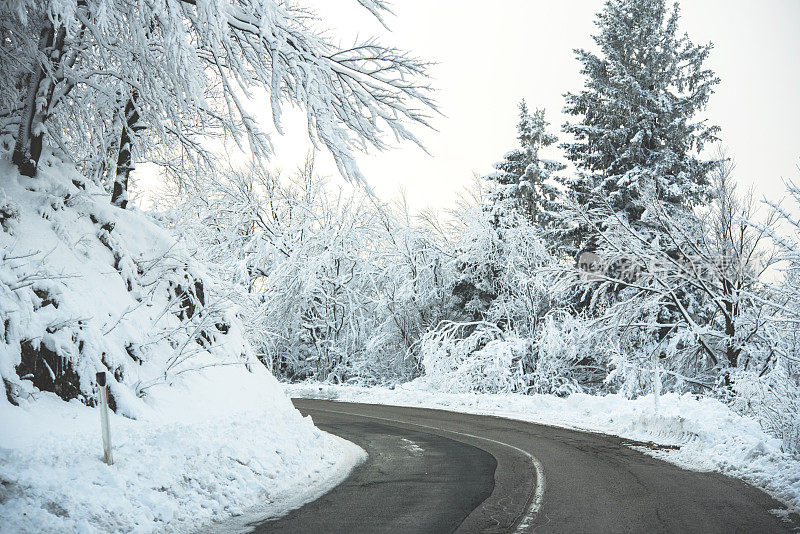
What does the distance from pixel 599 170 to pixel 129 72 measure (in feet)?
75.1

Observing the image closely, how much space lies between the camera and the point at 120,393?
7.48 metres

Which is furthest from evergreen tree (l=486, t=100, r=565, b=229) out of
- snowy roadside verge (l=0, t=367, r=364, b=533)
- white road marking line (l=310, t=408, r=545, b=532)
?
snowy roadside verge (l=0, t=367, r=364, b=533)

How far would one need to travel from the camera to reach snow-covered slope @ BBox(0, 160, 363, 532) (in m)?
5.41

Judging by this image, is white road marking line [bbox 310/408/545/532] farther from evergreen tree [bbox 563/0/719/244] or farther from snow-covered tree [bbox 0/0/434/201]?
evergreen tree [bbox 563/0/719/244]

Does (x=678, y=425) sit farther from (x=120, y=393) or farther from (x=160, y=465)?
(x=120, y=393)

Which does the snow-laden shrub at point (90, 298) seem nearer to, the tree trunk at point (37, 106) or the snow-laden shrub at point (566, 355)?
the tree trunk at point (37, 106)

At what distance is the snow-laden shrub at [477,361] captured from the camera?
23.6 metres

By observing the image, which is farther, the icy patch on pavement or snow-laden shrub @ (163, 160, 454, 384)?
snow-laden shrub @ (163, 160, 454, 384)

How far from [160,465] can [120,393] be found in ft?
5.56

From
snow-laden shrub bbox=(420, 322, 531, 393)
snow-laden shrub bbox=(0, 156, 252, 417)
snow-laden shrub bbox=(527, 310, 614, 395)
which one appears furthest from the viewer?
snow-laden shrub bbox=(420, 322, 531, 393)

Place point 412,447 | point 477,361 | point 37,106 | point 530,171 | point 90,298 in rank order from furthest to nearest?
1. point 530,171
2. point 477,361
3. point 412,447
4. point 37,106
5. point 90,298

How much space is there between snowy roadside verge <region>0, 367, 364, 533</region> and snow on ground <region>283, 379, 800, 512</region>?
544 cm

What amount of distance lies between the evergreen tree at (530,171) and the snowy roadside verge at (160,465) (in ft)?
86.4

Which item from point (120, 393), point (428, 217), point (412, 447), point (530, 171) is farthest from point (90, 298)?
point (530, 171)
